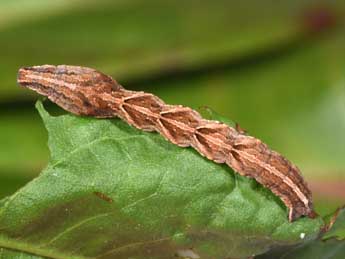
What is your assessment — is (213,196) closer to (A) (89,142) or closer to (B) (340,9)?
(A) (89,142)

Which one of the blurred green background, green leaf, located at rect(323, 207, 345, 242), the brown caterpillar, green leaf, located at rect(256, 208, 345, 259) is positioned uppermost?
the blurred green background

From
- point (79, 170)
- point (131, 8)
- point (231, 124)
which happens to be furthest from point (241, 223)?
point (131, 8)

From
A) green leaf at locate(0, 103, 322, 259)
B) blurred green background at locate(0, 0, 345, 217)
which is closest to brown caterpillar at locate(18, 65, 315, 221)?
green leaf at locate(0, 103, 322, 259)

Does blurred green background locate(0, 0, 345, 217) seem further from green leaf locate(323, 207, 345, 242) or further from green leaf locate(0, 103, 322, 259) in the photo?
green leaf locate(0, 103, 322, 259)

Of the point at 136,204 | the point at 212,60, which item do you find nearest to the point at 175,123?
the point at 136,204

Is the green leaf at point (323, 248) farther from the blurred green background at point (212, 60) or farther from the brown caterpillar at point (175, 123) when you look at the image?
the blurred green background at point (212, 60)

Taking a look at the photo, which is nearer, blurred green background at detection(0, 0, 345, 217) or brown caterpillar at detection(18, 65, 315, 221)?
brown caterpillar at detection(18, 65, 315, 221)
